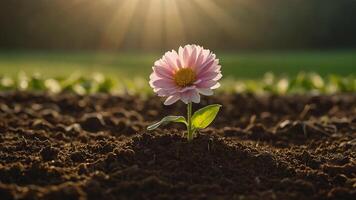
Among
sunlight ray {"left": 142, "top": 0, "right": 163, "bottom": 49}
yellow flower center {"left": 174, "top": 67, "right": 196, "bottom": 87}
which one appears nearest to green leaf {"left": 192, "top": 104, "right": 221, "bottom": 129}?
yellow flower center {"left": 174, "top": 67, "right": 196, "bottom": 87}

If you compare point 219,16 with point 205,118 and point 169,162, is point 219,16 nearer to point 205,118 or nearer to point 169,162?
point 205,118

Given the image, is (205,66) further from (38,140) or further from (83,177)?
(38,140)

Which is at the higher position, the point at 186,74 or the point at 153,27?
the point at 153,27

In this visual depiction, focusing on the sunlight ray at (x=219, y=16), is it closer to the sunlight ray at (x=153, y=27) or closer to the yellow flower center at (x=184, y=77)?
the sunlight ray at (x=153, y=27)

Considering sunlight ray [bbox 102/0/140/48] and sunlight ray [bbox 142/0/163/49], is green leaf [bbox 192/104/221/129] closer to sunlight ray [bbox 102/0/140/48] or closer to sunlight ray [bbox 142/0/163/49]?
sunlight ray [bbox 142/0/163/49]

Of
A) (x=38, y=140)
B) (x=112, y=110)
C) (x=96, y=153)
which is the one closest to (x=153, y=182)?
(x=96, y=153)

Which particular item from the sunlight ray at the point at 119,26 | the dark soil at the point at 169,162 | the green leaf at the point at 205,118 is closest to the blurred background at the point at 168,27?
the sunlight ray at the point at 119,26

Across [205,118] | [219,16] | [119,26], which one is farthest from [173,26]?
[205,118]
